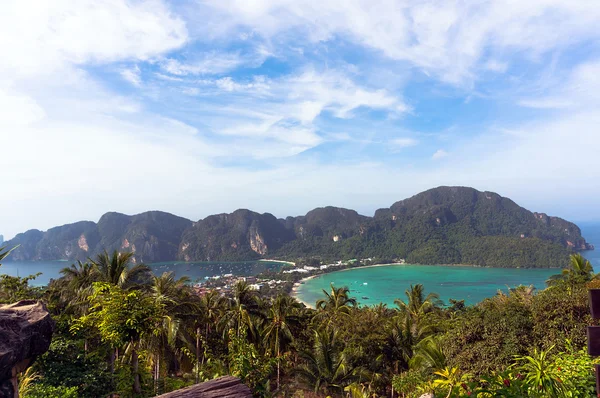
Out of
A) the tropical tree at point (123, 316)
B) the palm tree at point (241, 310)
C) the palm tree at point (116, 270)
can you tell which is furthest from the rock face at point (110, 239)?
the tropical tree at point (123, 316)

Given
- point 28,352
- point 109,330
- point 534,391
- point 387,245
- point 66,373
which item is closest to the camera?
point 28,352

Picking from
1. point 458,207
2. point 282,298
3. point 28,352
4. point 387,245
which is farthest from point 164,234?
point 28,352

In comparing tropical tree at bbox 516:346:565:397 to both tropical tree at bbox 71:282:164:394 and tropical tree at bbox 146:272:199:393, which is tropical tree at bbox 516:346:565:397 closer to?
tropical tree at bbox 71:282:164:394

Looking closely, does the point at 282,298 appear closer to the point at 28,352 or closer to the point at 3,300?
→ the point at 3,300

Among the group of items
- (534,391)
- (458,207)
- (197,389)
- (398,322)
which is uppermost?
(458,207)

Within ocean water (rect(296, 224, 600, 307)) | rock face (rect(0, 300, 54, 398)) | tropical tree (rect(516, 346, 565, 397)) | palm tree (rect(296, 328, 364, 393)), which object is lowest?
ocean water (rect(296, 224, 600, 307))

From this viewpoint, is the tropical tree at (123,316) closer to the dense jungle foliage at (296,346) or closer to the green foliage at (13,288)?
the dense jungle foliage at (296,346)

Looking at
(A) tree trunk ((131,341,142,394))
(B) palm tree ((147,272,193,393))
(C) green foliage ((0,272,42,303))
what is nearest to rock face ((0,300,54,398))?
(A) tree trunk ((131,341,142,394))
